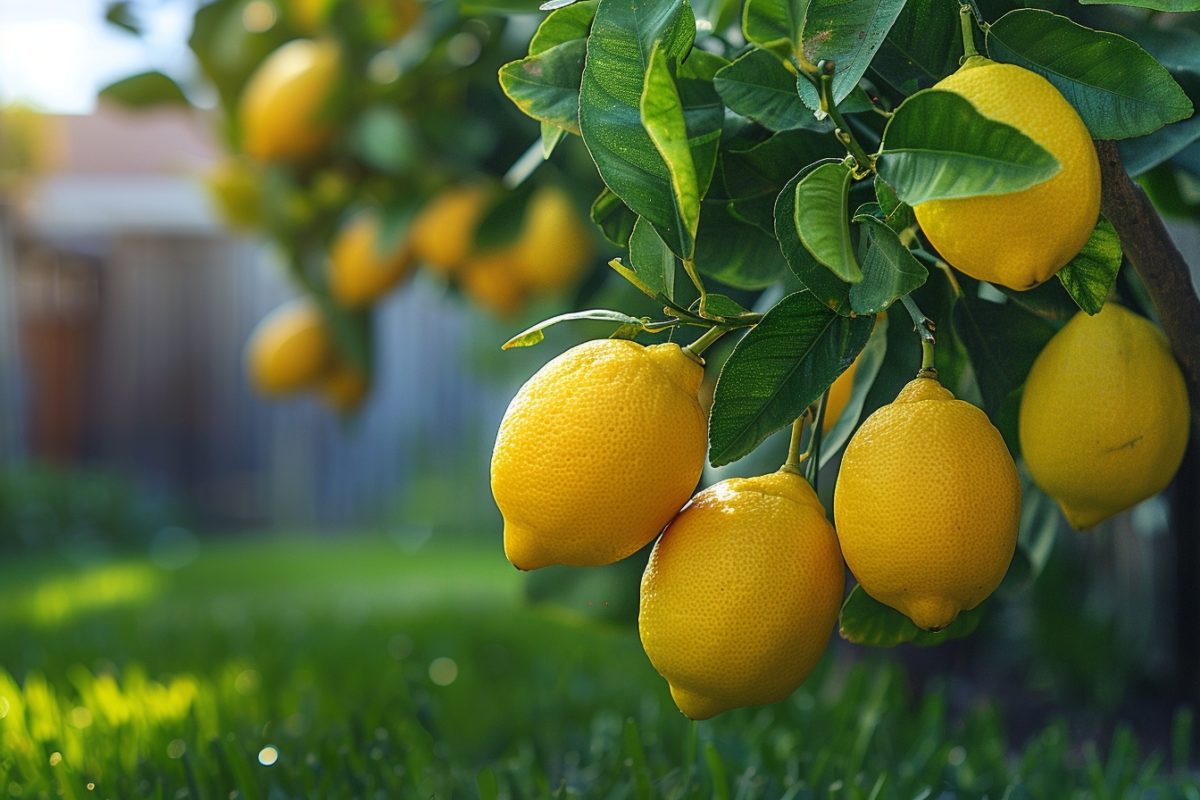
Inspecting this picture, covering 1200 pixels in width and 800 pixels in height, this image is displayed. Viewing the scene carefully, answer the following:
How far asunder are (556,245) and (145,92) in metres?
0.66

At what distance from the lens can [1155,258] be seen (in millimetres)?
662

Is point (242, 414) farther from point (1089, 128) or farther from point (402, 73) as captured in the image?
point (1089, 128)

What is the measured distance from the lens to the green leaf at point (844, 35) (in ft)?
1.85

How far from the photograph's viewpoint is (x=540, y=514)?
0.61 m

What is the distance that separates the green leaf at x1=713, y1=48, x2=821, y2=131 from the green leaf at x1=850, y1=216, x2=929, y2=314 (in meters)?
0.09

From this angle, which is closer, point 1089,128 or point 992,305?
point 1089,128

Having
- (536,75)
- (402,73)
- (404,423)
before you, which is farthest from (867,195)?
(404,423)

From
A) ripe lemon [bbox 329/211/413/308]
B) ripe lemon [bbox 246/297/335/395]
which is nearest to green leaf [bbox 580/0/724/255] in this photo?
ripe lemon [bbox 329/211/413/308]

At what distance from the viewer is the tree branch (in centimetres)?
64

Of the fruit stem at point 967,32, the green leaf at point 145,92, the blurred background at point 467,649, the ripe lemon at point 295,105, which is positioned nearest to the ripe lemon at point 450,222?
the blurred background at point 467,649

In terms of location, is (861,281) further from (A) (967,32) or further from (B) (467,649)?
(B) (467,649)

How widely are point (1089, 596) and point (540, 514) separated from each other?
61.7 inches

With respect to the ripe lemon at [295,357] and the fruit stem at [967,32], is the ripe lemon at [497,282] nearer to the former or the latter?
the ripe lemon at [295,357]

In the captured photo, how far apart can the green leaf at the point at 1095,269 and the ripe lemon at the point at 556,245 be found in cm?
83
